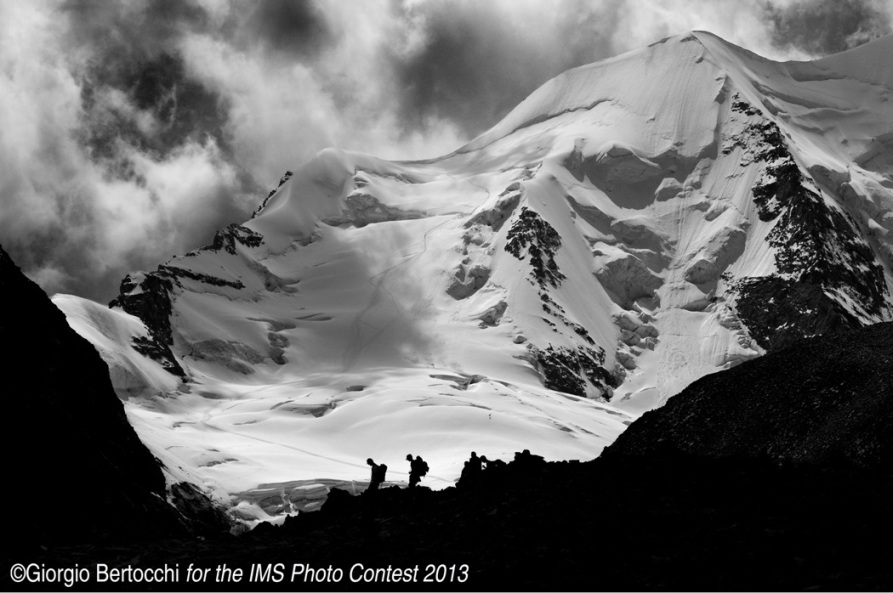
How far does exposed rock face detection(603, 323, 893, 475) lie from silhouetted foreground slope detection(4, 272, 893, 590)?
9cm

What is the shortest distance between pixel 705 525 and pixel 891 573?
4016 millimetres

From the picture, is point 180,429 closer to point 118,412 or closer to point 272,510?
point 272,510

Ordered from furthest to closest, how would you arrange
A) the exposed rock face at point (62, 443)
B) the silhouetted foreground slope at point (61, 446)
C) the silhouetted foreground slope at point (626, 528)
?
the exposed rock face at point (62, 443)
the silhouetted foreground slope at point (61, 446)
the silhouetted foreground slope at point (626, 528)

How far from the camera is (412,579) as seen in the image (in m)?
23.5

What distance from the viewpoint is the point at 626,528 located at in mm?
25188

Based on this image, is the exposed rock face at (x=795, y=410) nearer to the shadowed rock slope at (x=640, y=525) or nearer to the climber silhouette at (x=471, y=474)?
the shadowed rock slope at (x=640, y=525)

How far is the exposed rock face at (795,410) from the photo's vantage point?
34406 mm

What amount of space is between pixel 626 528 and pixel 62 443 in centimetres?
2343

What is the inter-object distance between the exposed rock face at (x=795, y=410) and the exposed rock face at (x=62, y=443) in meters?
15.7

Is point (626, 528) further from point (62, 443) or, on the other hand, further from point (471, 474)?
point (62, 443)

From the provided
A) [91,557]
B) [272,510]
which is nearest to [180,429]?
[272,510]

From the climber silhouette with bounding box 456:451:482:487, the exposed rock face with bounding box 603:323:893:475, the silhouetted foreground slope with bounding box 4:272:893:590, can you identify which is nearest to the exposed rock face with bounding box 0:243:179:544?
the climber silhouette with bounding box 456:451:482:487

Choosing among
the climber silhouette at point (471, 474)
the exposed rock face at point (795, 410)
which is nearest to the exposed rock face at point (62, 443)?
the climber silhouette at point (471, 474)

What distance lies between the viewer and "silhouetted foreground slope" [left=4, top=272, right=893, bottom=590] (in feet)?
73.8
